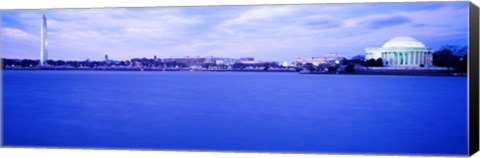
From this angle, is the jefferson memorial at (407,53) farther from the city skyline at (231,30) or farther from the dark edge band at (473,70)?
the dark edge band at (473,70)

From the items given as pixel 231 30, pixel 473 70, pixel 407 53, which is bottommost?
pixel 473 70

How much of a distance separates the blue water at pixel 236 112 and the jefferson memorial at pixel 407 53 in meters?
0.14

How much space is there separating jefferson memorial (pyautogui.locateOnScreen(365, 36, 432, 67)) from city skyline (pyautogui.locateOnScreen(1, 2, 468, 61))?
2.5 inches

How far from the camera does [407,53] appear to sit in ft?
15.2

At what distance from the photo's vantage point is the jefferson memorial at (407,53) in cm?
462

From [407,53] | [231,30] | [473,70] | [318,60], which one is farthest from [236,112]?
[473,70]

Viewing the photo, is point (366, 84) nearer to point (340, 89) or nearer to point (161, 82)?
point (340, 89)

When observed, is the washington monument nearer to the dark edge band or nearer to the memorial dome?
the memorial dome

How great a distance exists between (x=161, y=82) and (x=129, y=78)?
0.32 m

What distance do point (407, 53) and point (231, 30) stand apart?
151cm

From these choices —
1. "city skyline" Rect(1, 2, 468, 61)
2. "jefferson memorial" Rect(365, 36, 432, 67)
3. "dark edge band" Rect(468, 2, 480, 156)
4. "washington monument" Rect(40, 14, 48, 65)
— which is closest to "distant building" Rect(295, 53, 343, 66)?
"city skyline" Rect(1, 2, 468, 61)

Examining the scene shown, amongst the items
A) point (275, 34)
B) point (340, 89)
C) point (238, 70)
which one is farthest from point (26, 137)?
point (340, 89)

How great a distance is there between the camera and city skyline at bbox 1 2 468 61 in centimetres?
465

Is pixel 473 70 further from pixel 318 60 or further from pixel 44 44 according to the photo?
pixel 44 44
